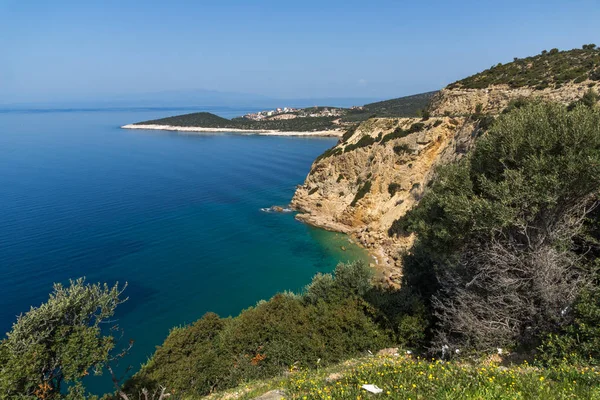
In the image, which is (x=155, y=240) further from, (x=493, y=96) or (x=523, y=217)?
(x=493, y=96)

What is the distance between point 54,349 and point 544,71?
46529 mm

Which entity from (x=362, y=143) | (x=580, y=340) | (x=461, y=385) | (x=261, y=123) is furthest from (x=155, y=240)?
(x=261, y=123)

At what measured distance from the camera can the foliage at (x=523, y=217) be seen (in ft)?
30.8

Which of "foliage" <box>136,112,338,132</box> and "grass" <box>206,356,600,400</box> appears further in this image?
"foliage" <box>136,112,338,132</box>

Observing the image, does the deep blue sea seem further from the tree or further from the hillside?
the hillside

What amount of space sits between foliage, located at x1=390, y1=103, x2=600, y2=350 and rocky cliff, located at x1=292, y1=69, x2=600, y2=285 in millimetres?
17096

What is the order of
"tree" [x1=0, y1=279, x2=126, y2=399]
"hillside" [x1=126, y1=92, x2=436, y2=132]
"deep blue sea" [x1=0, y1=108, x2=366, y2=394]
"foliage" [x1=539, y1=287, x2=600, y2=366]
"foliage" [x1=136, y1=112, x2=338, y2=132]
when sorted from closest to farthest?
1. "foliage" [x1=539, y1=287, x2=600, y2=366]
2. "tree" [x1=0, y1=279, x2=126, y2=399]
3. "deep blue sea" [x1=0, y1=108, x2=366, y2=394]
4. "hillside" [x1=126, y1=92, x2=436, y2=132]
5. "foliage" [x1=136, y1=112, x2=338, y2=132]

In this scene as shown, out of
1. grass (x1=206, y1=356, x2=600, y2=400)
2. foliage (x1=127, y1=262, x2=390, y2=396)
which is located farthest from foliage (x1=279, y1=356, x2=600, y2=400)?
foliage (x1=127, y1=262, x2=390, y2=396)

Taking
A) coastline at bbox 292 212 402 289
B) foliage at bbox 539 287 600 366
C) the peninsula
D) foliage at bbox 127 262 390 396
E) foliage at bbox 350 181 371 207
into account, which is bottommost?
coastline at bbox 292 212 402 289

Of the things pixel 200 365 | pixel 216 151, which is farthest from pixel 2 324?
pixel 216 151

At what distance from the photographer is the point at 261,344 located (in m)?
15.2

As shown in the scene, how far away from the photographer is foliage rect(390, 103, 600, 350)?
30.8 ft

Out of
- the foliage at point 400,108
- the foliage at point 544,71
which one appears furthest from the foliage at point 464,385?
the foliage at point 400,108

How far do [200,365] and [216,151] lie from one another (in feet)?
299
